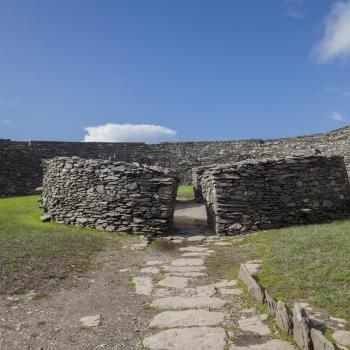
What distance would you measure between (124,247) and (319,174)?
23.9 feet

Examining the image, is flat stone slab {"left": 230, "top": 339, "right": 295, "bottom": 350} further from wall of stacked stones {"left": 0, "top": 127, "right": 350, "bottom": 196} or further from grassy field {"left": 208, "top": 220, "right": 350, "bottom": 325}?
wall of stacked stones {"left": 0, "top": 127, "right": 350, "bottom": 196}

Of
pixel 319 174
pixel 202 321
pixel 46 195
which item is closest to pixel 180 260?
pixel 202 321

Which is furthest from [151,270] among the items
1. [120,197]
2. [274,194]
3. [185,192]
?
[185,192]

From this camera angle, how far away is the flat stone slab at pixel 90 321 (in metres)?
5.96

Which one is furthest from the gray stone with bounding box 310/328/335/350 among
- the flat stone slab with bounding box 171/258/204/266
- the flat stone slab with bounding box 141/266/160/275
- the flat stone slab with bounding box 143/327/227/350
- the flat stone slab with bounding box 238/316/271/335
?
the flat stone slab with bounding box 171/258/204/266

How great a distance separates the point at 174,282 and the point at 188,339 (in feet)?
9.44

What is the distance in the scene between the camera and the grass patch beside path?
8.11m

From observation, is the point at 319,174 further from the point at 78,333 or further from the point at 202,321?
the point at 78,333

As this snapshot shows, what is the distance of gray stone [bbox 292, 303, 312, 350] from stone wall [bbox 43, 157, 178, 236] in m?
9.07

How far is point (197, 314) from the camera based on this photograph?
6.19 meters

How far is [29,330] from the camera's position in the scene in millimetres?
5781

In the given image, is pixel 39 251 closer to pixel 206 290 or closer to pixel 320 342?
pixel 206 290

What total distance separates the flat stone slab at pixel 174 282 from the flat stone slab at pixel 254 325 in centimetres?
219

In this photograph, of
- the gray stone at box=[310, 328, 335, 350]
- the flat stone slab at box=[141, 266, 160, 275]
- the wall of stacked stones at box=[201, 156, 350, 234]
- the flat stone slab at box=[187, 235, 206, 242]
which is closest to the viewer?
the gray stone at box=[310, 328, 335, 350]
